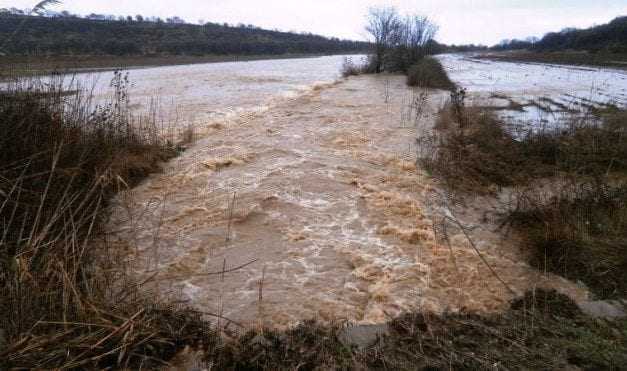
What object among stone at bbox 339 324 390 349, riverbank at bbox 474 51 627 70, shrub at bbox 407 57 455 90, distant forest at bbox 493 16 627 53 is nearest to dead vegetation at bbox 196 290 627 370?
stone at bbox 339 324 390 349

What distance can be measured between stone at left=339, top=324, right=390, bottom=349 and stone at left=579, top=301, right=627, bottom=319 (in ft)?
6.08

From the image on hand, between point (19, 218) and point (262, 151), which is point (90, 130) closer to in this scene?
point (19, 218)

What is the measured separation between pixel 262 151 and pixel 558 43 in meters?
73.4

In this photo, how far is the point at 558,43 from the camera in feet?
218

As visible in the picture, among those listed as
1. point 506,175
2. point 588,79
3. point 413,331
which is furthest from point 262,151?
point 588,79

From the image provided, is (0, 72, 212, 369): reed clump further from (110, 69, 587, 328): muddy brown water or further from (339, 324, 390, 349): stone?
(339, 324, 390, 349): stone

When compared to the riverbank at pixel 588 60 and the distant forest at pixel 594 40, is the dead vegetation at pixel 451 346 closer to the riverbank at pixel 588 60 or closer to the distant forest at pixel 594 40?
the riverbank at pixel 588 60

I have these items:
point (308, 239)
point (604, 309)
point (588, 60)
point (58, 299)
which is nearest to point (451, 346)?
point (604, 309)

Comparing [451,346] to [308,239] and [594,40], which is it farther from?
[594,40]

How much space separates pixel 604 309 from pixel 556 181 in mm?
4088

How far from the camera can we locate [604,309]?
3.74m

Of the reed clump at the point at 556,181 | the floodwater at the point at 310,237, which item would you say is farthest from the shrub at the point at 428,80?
the floodwater at the point at 310,237

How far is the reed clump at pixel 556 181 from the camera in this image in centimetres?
474

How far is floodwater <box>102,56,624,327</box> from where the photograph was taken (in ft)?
14.4
